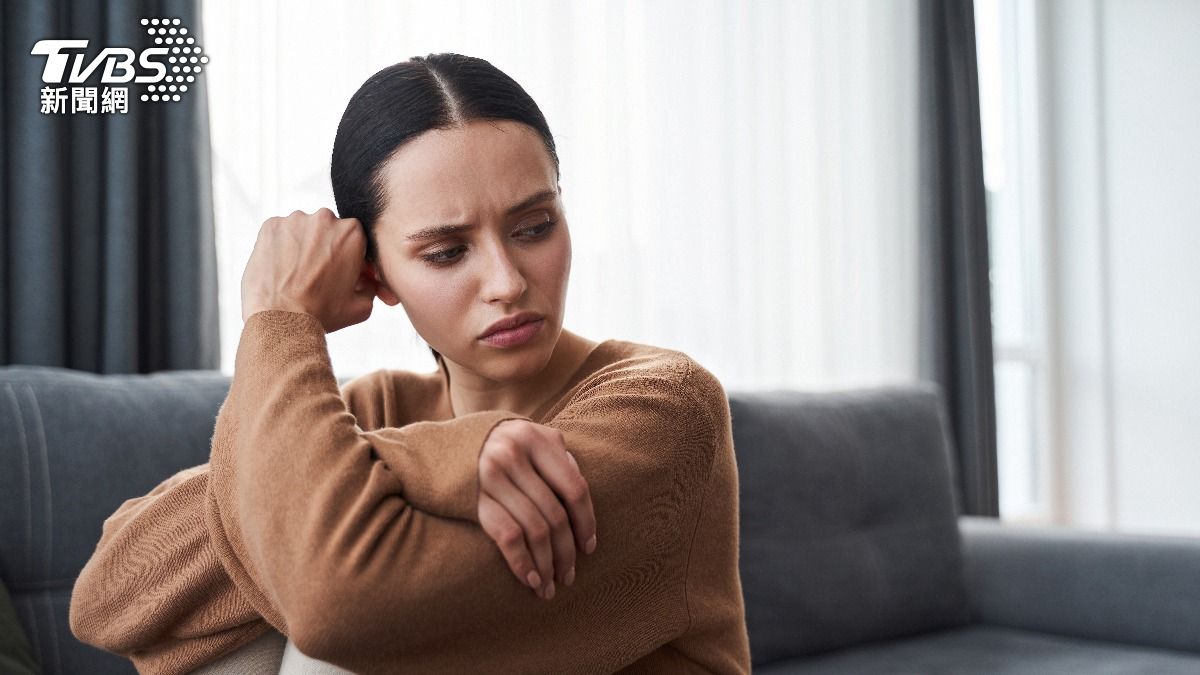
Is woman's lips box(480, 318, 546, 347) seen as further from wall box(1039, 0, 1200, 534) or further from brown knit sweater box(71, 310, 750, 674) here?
wall box(1039, 0, 1200, 534)

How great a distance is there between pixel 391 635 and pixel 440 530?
0.09 metres

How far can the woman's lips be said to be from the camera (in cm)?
116

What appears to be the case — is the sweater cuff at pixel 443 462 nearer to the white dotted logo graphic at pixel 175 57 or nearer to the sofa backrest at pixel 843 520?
the sofa backrest at pixel 843 520

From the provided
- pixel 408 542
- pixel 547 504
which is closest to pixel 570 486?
pixel 547 504

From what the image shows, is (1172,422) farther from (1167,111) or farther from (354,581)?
(354,581)

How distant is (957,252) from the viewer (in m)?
4.10

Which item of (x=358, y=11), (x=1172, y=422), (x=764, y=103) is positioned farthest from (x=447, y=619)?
(x=1172, y=422)

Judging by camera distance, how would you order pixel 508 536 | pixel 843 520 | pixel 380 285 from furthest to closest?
pixel 843 520 → pixel 380 285 → pixel 508 536

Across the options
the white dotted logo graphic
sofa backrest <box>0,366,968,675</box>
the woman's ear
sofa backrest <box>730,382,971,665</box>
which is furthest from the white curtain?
the woman's ear

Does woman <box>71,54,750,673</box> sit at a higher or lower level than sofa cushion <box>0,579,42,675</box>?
higher

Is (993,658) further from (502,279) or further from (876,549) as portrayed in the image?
(502,279)

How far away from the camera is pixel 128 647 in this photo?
120 cm

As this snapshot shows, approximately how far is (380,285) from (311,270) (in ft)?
0.36

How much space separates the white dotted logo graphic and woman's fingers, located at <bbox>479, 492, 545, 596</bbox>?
179 centimetres
